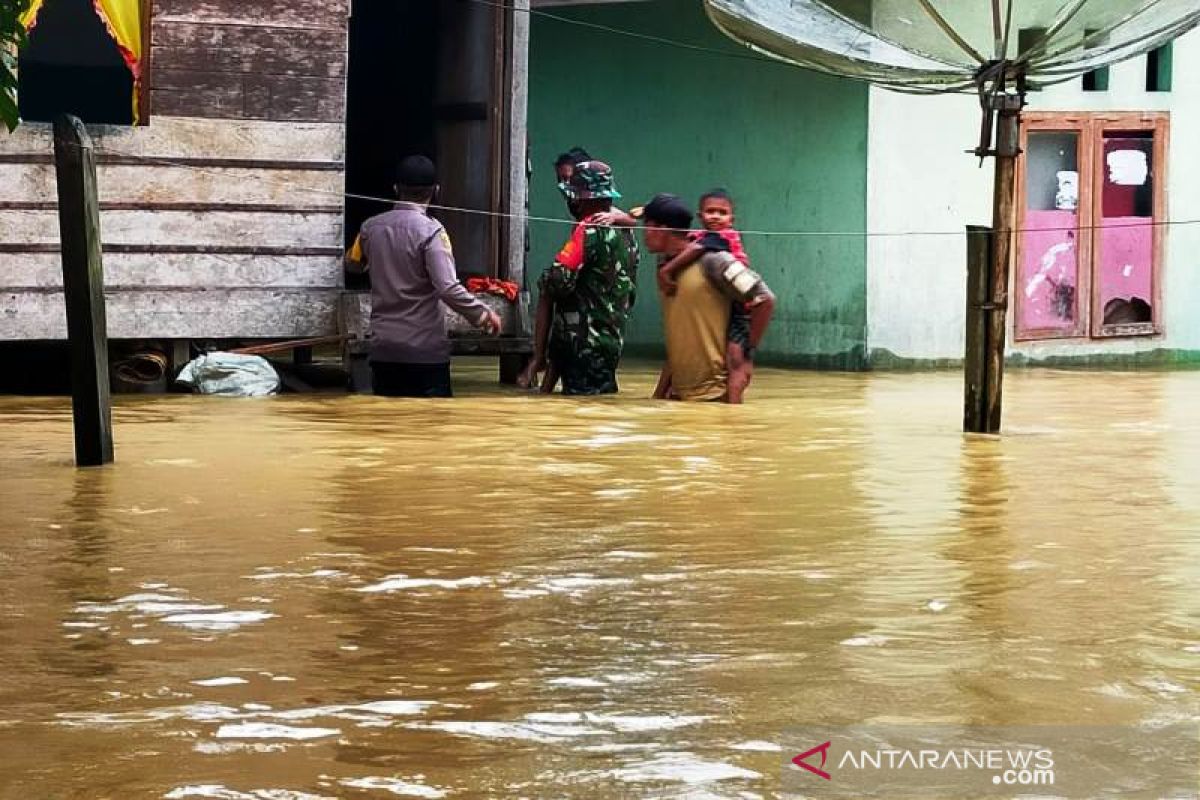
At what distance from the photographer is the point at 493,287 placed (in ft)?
50.4

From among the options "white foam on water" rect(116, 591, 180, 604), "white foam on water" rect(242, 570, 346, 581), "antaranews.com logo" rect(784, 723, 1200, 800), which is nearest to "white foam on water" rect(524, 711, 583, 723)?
"antaranews.com logo" rect(784, 723, 1200, 800)

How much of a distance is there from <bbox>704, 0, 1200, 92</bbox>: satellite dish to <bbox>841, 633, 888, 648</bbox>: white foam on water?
542 centimetres

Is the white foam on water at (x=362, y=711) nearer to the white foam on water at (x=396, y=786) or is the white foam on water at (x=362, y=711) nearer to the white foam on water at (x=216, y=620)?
the white foam on water at (x=396, y=786)

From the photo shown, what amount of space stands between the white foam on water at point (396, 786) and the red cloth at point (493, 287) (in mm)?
10598

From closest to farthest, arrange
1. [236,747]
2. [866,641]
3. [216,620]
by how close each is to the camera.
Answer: [236,747]
[866,641]
[216,620]

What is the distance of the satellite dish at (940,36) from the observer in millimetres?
12195

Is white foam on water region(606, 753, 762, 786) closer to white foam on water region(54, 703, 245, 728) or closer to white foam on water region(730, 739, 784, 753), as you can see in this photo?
white foam on water region(730, 739, 784, 753)

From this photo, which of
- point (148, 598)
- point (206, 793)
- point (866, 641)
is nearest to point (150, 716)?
point (206, 793)

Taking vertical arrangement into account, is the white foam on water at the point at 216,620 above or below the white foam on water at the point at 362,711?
above

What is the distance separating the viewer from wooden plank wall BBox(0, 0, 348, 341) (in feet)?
46.7

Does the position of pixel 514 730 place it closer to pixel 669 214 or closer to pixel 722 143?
pixel 669 214

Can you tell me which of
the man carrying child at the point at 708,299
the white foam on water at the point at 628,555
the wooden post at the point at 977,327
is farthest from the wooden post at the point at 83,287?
the wooden post at the point at 977,327

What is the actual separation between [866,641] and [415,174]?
7.92 meters

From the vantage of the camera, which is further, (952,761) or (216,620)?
(216,620)
